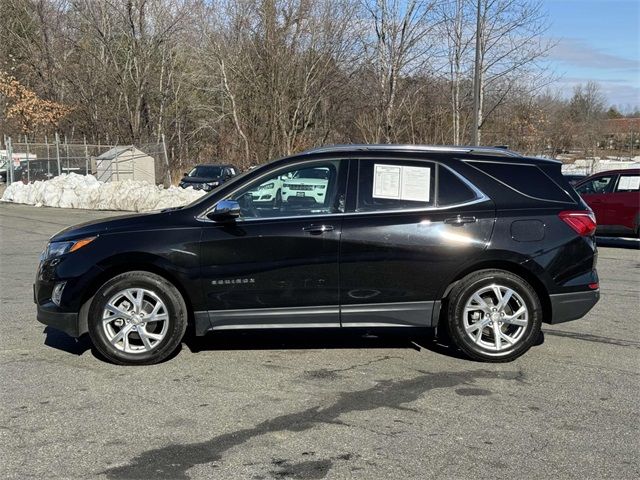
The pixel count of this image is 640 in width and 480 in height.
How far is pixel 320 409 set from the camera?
4.46 meters

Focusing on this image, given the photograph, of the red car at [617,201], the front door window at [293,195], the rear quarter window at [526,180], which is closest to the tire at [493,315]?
the rear quarter window at [526,180]

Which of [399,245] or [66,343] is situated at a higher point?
[399,245]

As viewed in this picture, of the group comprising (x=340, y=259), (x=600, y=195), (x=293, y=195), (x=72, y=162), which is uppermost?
(x=72, y=162)

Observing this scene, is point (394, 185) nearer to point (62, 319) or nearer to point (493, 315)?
point (493, 315)

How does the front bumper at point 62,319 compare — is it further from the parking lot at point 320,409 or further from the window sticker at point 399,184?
the window sticker at point 399,184

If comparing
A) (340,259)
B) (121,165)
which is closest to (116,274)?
(340,259)

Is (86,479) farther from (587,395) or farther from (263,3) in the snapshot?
(263,3)

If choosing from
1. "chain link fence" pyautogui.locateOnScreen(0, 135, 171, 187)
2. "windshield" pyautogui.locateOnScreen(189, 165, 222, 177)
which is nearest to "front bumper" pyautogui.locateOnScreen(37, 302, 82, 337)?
"windshield" pyautogui.locateOnScreen(189, 165, 222, 177)

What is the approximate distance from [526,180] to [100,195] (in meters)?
20.3

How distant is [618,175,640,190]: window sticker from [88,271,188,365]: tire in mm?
11547

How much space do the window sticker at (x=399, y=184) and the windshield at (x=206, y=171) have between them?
72.7ft

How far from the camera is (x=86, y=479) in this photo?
11.4 feet

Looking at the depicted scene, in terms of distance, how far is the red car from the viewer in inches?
531

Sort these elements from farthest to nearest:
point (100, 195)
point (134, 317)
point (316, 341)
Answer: point (100, 195)
point (316, 341)
point (134, 317)
